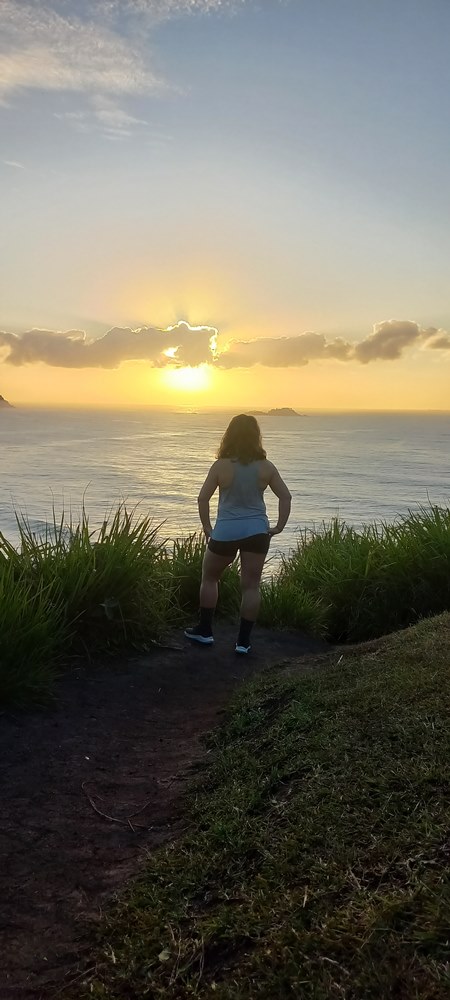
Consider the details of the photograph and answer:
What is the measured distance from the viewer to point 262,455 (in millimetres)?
6930

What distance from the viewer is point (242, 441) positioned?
6805mm

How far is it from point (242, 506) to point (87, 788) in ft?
10.5

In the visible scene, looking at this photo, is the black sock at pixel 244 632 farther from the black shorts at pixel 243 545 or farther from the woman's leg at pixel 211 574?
the black shorts at pixel 243 545

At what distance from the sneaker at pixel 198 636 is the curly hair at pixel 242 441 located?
5.69 ft

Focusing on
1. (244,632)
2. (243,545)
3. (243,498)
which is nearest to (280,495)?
(243,498)

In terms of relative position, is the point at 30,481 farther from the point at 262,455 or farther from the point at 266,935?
the point at 266,935

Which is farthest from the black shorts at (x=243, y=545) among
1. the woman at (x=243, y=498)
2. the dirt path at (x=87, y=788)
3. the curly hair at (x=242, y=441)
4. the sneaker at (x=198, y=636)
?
the dirt path at (x=87, y=788)

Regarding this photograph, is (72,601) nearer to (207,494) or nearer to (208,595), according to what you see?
(208,595)

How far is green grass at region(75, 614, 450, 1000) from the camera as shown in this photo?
191cm

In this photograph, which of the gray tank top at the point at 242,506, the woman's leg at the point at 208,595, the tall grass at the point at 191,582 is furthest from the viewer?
the tall grass at the point at 191,582

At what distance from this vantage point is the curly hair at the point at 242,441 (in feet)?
22.3

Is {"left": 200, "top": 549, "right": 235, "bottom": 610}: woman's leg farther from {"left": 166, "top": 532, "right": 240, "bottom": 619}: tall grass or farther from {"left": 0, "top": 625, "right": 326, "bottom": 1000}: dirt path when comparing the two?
{"left": 166, "top": 532, "right": 240, "bottom": 619}: tall grass

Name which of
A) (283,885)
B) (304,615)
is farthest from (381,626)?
(283,885)

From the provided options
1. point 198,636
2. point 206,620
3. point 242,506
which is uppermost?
point 242,506
